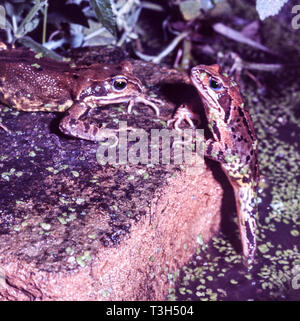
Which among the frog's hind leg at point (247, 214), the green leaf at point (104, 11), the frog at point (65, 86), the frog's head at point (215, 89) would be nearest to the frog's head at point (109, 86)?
the frog at point (65, 86)

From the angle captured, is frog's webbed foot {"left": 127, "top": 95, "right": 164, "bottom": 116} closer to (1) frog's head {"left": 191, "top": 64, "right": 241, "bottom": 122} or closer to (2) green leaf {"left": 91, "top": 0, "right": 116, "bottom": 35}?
(1) frog's head {"left": 191, "top": 64, "right": 241, "bottom": 122}

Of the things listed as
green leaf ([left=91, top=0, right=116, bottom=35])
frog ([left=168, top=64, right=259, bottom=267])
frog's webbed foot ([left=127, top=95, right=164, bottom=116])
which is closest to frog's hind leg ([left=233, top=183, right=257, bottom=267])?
frog ([left=168, top=64, right=259, bottom=267])

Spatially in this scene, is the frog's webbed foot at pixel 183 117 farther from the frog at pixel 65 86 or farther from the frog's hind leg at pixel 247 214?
the frog's hind leg at pixel 247 214

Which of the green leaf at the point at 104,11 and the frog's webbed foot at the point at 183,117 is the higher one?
the green leaf at the point at 104,11

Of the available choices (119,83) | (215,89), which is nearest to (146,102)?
(119,83)

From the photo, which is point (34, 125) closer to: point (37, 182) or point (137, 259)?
point (37, 182)

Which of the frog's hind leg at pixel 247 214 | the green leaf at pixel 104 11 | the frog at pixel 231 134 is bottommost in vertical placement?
A: the frog's hind leg at pixel 247 214
